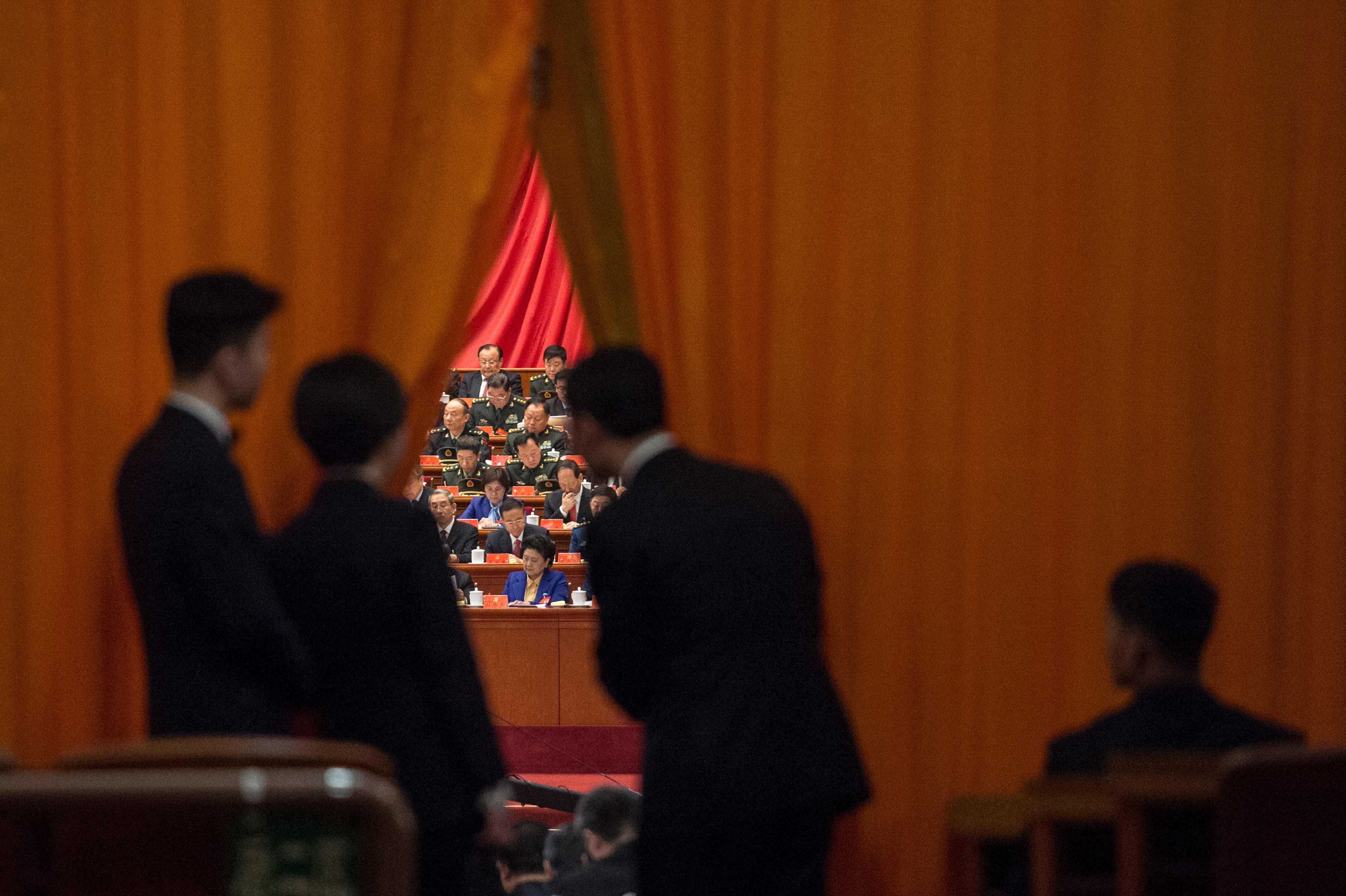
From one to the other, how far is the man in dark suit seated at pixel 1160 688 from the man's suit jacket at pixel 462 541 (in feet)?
17.0

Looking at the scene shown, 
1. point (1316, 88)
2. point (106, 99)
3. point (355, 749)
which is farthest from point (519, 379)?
point (355, 749)

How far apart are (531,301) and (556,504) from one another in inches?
51.5

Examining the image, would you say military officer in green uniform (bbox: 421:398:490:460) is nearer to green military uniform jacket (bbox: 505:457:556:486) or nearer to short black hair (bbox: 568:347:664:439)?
green military uniform jacket (bbox: 505:457:556:486)

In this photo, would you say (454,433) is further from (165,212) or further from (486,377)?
(165,212)

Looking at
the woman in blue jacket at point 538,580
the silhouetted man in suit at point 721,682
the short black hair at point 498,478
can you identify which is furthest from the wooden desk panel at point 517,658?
the silhouetted man in suit at point 721,682

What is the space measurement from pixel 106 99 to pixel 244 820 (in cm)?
186

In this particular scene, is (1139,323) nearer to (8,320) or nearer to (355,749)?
(355,749)

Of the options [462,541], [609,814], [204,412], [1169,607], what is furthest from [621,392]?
[462,541]

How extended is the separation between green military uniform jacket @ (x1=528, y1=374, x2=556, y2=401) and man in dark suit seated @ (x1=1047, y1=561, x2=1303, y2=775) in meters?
5.93

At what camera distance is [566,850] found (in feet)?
10.8

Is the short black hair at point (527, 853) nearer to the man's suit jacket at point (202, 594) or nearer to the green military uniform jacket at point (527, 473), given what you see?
the man's suit jacket at point (202, 594)

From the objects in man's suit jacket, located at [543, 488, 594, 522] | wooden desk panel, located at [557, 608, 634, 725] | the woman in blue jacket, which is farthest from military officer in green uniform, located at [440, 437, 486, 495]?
wooden desk panel, located at [557, 608, 634, 725]

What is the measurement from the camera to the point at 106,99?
2.51 metres

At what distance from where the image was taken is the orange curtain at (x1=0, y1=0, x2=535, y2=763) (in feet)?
8.07
